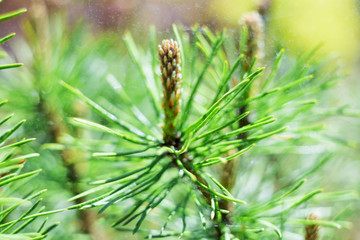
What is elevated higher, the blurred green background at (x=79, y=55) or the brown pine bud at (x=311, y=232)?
the blurred green background at (x=79, y=55)

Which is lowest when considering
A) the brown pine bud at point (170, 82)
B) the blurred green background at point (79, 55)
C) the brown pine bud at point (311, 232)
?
the brown pine bud at point (311, 232)

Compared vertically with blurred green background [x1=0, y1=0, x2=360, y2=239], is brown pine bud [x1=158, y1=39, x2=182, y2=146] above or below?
below

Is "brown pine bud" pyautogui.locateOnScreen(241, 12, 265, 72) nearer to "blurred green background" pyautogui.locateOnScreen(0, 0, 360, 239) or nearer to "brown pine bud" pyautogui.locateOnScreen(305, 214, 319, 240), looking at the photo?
"blurred green background" pyautogui.locateOnScreen(0, 0, 360, 239)

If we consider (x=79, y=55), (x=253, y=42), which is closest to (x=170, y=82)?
(x=253, y=42)

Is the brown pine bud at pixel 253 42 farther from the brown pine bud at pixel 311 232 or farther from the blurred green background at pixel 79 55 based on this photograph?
the brown pine bud at pixel 311 232

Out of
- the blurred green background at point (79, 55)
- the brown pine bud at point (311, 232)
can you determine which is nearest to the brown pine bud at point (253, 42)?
the blurred green background at point (79, 55)

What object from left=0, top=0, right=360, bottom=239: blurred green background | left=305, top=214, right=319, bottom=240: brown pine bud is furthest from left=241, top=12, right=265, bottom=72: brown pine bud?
left=305, top=214, right=319, bottom=240: brown pine bud

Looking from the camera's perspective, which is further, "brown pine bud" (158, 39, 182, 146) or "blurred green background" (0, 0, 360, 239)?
"blurred green background" (0, 0, 360, 239)

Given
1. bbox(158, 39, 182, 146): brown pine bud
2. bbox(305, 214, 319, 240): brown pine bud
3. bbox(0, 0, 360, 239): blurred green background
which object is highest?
bbox(0, 0, 360, 239): blurred green background

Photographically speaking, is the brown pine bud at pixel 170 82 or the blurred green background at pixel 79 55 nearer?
the brown pine bud at pixel 170 82
